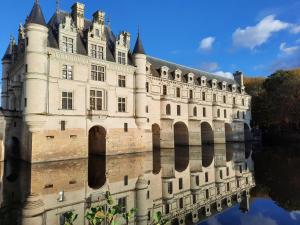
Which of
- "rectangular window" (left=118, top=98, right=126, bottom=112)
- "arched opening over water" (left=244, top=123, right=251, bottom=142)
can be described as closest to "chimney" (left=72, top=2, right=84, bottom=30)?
"rectangular window" (left=118, top=98, right=126, bottom=112)

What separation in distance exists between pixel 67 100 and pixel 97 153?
637 cm

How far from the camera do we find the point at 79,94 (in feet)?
77.6

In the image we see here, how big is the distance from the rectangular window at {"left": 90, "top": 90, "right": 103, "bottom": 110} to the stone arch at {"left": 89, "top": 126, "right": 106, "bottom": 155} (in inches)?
88.2

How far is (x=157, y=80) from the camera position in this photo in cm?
3319

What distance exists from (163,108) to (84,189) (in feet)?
67.5

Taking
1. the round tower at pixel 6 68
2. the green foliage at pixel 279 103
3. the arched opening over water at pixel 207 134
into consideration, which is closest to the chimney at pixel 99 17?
the round tower at pixel 6 68

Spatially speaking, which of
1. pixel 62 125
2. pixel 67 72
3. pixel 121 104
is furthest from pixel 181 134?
pixel 67 72

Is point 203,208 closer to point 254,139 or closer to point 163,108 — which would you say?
point 163,108

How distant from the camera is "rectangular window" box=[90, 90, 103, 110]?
24.6 meters

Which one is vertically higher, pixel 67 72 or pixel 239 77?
pixel 239 77

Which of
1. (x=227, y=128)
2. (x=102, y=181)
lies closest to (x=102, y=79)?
(x=102, y=181)

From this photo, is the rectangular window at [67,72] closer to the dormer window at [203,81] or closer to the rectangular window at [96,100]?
the rectangular window at [96,100]

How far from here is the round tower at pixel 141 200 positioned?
9289 millimetres

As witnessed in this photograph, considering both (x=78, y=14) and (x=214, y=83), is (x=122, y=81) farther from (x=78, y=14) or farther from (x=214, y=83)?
(x=214, y=83)
